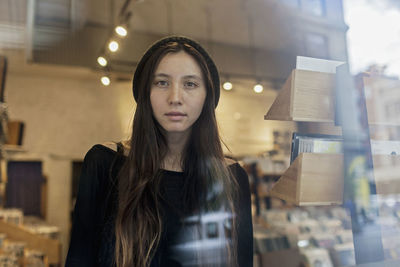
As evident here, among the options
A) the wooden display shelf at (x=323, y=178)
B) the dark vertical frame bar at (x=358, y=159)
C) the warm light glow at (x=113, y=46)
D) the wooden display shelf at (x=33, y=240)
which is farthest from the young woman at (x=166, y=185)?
the wooden display shelf at (x=33, y=240)

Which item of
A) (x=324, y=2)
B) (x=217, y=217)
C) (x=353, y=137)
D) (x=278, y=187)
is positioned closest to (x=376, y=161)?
(x=353, y=137)

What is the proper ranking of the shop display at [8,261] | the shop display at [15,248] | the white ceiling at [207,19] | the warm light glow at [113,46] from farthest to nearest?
the white ceiling at [207,19] → the shop display at [15,248] → the shop display at [8,261] → the warm light glow at [113,46]

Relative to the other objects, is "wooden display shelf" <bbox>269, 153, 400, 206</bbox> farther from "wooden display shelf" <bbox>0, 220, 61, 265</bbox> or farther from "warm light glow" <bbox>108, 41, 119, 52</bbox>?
"wooden display shelf" <bbox>0, 220, 61, 265</bbox>

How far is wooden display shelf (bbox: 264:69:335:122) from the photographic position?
0.97m

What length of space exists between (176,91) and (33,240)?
235cm

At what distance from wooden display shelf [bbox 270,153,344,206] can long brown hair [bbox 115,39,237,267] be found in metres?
0.18

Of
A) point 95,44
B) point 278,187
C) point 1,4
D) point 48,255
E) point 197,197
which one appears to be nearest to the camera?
point 197,197

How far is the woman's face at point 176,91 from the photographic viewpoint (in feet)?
2.85

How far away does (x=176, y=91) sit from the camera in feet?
2.82

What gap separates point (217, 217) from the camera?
963 millimetres

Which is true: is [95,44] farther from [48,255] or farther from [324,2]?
[324,2]

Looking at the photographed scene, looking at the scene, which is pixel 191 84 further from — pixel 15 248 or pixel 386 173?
pixel 15 248

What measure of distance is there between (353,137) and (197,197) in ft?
1.76

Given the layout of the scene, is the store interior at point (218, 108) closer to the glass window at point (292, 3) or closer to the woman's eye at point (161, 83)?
the glass window at point (292, 3)
